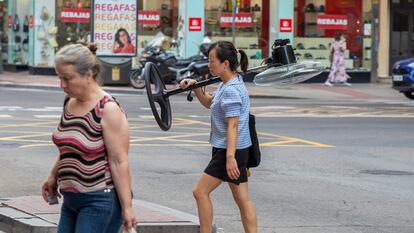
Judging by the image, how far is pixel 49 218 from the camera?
881cm

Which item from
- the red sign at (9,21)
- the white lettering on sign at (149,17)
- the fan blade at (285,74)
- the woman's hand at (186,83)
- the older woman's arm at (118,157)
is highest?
the white lettering on sign at (149,17)

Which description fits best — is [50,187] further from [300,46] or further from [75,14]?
[75,14]

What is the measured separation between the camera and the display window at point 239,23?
114 feet

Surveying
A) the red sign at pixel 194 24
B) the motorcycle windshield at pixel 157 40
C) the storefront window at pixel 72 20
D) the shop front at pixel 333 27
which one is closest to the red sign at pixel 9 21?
the storefront window at pixel 72 20

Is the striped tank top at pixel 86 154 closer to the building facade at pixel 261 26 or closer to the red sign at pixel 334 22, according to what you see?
the building facade at pixel 261 26

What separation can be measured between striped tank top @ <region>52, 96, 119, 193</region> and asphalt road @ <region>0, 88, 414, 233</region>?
3.97 metres

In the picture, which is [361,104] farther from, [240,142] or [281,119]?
[240,142]

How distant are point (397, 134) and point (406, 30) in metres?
19.0

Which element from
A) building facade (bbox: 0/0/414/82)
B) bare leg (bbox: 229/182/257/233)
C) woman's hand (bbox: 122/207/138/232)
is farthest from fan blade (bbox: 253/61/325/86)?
building facade (bbox: 0/0/414/82)

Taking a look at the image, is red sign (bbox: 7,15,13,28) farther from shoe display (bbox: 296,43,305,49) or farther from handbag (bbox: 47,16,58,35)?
shoe display (bbox: 296,43,305,49)

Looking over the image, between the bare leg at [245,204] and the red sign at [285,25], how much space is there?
27215 mm

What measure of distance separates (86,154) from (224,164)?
101 inches

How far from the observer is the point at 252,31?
1382 inches

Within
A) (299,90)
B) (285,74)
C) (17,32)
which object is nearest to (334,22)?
(299,90)
